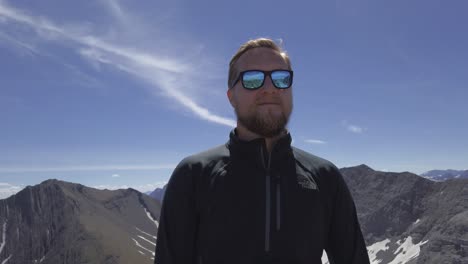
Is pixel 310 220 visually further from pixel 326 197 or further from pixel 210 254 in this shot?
pixel 210 254

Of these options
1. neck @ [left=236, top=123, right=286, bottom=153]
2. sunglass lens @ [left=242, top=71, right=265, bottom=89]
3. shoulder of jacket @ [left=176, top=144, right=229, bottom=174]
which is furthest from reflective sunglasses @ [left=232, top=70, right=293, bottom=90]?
shoulder of jacket @ [left=176, top=144, right=229, bottom=174]

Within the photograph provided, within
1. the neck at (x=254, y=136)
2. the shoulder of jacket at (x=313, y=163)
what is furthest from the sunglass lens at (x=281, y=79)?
the shoulder of jacket at (x=313, y=163)

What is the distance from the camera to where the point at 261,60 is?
552cm

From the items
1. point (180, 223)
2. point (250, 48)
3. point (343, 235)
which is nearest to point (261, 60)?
point (250, 48)

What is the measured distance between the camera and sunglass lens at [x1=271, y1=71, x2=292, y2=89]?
5445mm

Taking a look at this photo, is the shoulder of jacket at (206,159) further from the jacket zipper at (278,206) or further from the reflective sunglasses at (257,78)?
the reflective sunglasses at (257,78)

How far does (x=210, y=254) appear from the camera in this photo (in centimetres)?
500

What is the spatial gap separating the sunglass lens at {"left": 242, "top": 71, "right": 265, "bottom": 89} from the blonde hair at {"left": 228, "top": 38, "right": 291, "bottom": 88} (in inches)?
9.3

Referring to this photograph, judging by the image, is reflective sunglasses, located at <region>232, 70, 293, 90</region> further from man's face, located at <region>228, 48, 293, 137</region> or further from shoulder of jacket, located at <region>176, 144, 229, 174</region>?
shoulder of jacket, located at <region>176, 144, 229, 174</region>

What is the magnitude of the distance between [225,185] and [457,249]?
203387 millimetres

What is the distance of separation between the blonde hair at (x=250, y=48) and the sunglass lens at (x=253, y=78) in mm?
235

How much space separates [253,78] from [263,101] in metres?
0.31

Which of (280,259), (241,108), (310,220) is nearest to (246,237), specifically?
(280,259)

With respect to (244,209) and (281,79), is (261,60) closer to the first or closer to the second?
(281,79)
